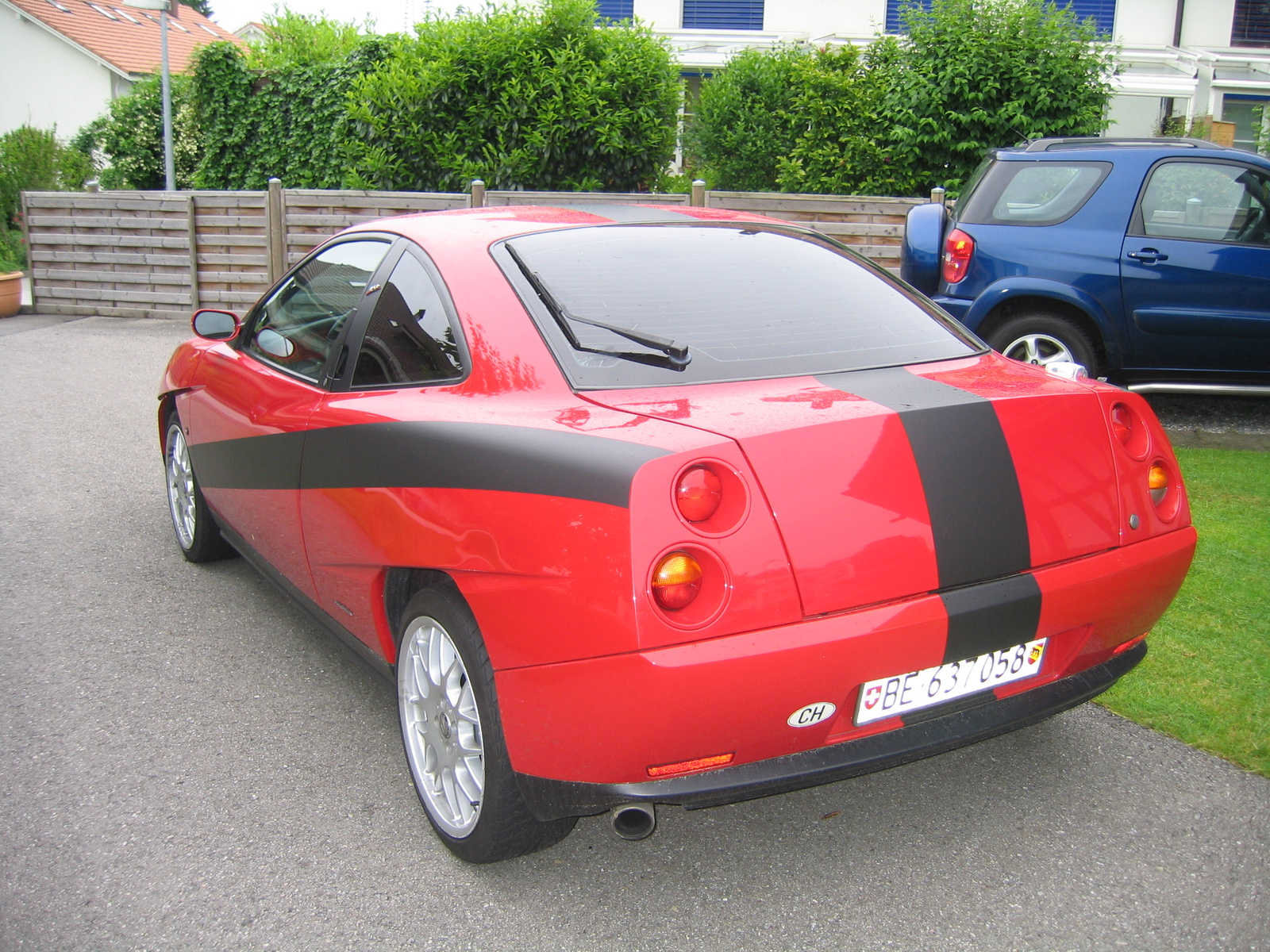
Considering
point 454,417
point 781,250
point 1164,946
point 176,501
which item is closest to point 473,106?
point 176,501

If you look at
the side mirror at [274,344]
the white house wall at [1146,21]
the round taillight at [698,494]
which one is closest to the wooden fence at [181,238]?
the side mirror at [274,344]

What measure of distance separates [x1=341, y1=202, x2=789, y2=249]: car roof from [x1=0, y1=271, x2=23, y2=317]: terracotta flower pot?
11.3 metres

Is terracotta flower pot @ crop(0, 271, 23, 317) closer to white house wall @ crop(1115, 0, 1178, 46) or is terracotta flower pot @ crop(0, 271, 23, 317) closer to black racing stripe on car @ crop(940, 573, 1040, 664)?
black racing stripe on car @ crop(940, 573, 1040, 664)

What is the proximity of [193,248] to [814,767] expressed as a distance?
474 inches

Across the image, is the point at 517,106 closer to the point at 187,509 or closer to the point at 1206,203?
the point at 1206,203

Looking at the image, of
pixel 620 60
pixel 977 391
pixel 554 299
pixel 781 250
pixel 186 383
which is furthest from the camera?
pixel 620 60

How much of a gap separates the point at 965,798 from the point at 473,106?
9.99 m

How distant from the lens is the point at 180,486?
464 cm

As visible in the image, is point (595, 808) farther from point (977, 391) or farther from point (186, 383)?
point (186, 383)

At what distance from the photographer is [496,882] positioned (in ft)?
8.27

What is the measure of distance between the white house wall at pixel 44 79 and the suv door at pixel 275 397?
35.6m

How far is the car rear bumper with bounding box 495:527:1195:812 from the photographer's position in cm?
202

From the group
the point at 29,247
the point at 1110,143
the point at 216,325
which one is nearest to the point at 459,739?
the point at 216,325

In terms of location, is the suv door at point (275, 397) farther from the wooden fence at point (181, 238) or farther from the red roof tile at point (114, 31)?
the red roof tile at point (114, 31)
